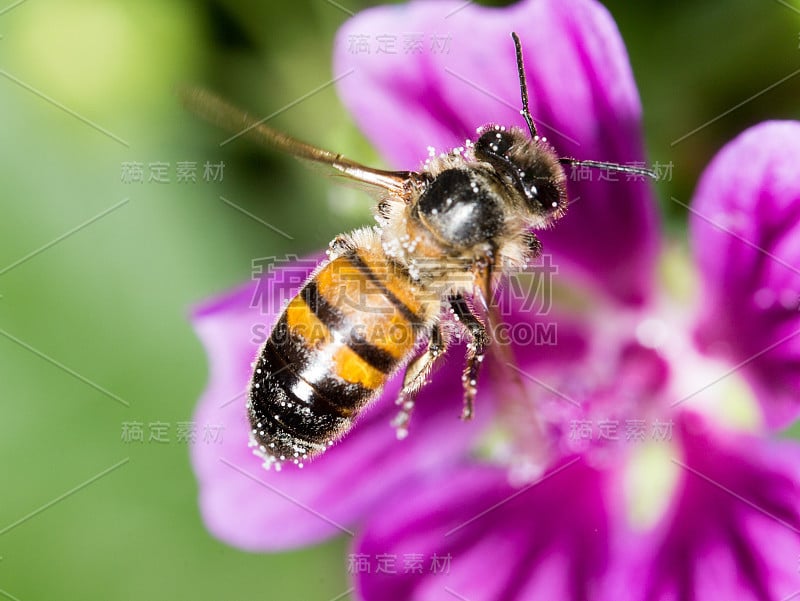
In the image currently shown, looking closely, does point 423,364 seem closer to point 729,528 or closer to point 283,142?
point 283,142

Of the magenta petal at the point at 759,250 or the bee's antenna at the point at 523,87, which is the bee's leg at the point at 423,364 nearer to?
the bee's antenna at the point at 523,87

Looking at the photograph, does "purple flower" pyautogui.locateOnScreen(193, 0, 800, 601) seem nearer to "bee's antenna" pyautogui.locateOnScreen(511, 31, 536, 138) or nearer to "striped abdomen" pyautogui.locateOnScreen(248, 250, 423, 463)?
"bee's antenna" pyautogui.locateOnScreen(511, 31, 536, 138)

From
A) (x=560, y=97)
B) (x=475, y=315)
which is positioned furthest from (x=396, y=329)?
(x=560, y=97)

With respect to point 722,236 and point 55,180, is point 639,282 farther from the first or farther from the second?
point 55,180

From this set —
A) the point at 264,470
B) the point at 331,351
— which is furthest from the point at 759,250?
the point at 264,470

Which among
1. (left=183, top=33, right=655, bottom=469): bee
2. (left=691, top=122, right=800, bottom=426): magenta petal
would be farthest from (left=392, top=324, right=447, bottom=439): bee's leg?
(left=691, top=122, right=800, bottom=426): magenta petal
